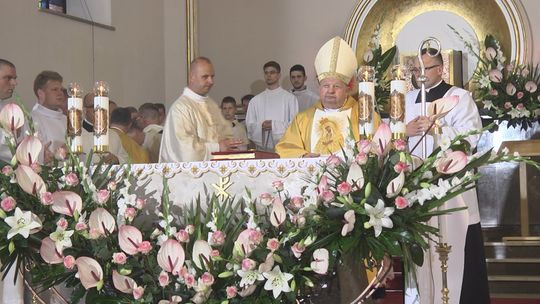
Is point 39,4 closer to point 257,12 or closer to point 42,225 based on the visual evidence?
point 257,12

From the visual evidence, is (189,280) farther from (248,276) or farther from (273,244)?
(273,244)

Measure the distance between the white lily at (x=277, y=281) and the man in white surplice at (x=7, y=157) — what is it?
1422 mm

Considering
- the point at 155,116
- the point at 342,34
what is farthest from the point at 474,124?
the point at 342,34

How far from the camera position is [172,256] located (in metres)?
3.71

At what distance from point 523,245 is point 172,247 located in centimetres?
563

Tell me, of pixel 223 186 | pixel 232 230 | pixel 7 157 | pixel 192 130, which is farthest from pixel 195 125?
pixel 232 230

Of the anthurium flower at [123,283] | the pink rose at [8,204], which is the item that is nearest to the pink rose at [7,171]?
the pink rose at [8,204]

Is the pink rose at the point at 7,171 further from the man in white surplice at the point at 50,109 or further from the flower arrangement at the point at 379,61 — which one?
the flower arrangement at the point at 379,61

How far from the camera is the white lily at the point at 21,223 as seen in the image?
3877 millimetres

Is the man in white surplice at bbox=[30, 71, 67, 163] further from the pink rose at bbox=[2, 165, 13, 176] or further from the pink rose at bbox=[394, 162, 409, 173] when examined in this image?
the pink rose at bbox=[394, 162, 409, 173]

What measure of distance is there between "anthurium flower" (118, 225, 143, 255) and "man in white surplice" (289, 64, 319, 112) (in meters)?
7.91

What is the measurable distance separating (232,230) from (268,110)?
7.34 meters

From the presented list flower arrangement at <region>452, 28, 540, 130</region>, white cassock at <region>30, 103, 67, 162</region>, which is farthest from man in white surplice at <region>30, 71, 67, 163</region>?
flower arrangement at <region>452, 28, 540, 130</region>

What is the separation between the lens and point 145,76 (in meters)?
12.0
